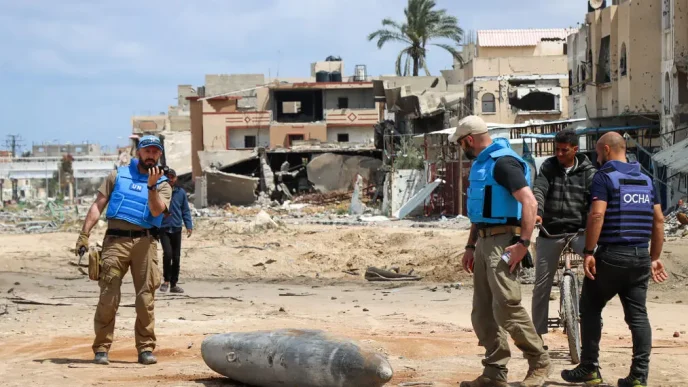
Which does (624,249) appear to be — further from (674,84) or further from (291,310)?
(674,84)

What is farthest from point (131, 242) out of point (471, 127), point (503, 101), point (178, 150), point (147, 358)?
point (178, 150)

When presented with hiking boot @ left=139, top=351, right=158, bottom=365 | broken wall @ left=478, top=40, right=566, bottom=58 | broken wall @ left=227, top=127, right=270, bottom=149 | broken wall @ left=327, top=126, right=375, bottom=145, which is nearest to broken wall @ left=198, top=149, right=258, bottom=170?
broken wall @ left=227, top=127, right=270, bottom=149

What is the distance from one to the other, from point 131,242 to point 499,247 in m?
3.49

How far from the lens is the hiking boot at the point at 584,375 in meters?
7.60

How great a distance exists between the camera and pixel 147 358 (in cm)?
906

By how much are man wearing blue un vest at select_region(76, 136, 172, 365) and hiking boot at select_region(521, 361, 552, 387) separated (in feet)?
11.1

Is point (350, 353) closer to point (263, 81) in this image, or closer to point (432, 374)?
point (432, 374)

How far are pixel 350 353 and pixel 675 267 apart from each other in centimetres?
989

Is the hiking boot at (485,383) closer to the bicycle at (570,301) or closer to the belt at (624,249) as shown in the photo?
the belt at (624,249)

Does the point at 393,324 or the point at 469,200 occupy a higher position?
the point at 469,200

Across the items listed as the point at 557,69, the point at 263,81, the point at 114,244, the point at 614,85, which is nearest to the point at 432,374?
the point at 114,244

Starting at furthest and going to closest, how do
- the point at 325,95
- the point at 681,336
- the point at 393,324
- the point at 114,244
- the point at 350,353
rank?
1. the point at 325,95
2. the point at 393,324
3. the point at 681,336
4. the point at 114,244
5. the point at 350,353

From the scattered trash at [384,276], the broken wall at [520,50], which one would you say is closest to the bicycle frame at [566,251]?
the scattered trash at [384,276]

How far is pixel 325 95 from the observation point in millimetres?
71438
